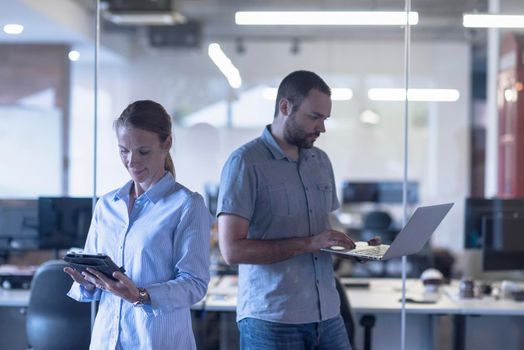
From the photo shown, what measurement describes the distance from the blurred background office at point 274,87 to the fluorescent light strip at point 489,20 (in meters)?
1.54

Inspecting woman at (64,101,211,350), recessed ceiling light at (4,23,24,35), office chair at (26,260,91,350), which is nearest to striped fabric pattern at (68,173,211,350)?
woman at (64,101,211,350)

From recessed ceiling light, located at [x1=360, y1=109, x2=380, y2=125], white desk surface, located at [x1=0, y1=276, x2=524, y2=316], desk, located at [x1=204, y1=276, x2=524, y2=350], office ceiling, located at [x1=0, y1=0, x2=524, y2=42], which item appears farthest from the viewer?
recessed ceiling light, located at [x1=360, y1=109, x2=380, y2=125]

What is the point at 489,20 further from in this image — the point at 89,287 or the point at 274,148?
the point at 89,287

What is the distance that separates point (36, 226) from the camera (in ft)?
15.2

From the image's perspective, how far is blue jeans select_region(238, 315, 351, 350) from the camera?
2.49 m

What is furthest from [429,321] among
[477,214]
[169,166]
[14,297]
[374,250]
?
[169,166]

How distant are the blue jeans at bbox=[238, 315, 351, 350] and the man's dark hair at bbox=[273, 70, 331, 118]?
30.0 inches

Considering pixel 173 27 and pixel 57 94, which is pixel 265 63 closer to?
pixel 173 27

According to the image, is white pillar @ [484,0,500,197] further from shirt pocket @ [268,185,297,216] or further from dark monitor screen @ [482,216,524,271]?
shirt pocket @ [268,185,297,216]

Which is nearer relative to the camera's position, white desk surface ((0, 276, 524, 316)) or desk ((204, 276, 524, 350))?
white desk surface ((0, 276, 524, 316))

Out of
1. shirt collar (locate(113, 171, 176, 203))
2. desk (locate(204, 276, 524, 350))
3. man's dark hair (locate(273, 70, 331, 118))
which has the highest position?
man's dark hair (locate(273, 70, 331, 118))

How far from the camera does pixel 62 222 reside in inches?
178

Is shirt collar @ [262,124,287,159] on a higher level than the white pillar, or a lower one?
lower

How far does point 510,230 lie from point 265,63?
5.63 m
